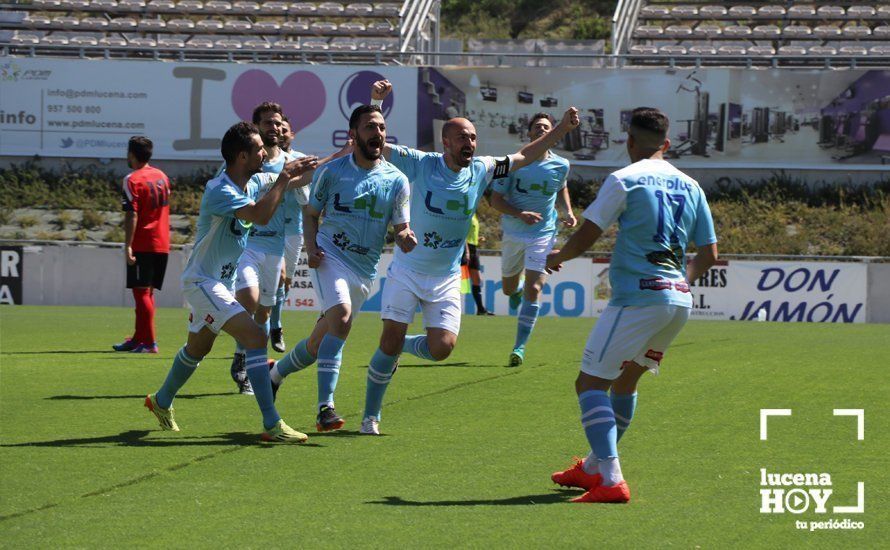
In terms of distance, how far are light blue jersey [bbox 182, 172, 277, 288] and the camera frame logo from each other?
3655mm

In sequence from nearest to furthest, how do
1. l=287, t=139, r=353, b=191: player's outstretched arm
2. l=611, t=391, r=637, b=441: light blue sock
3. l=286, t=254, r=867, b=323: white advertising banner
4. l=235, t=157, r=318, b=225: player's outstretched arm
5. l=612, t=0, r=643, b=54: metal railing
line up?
l=611, t=391, r=637, b=441: light blue sock < l=235, t=157, r=318, b=225: player's outstretched arm < l=287, t=139, r=353, b=191: player's outstretched arm < l=286, t=254, r=867, b=323: white advertising banner < l=612, t=0, r=643, b=54: metal railing

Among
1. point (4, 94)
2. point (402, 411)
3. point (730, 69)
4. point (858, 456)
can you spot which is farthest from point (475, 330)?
point (4, 94)

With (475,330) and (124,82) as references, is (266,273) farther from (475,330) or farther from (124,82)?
(124,82)

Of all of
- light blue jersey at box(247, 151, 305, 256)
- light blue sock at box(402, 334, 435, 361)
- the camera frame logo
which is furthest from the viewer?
light blue jersey at box(247, 151, 305, 256)

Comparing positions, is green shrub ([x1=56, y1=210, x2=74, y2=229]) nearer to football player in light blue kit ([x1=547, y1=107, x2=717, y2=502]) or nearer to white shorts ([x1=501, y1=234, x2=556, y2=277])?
white shorts ([x1=501, y1=234, x2=556, y2=277])

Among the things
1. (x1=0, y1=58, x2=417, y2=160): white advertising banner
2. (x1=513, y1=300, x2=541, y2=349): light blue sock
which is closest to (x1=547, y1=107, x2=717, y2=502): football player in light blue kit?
(x1=513, y1=300, x2=541, y2=349): light blue sock

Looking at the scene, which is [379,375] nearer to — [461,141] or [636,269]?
[461,141]

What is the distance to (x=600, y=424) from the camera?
618cm

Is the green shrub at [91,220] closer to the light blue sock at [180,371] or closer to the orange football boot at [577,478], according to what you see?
the light blue sock at [180,371]

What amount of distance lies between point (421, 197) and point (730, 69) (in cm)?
2279

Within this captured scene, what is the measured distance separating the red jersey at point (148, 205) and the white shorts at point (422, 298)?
587cm

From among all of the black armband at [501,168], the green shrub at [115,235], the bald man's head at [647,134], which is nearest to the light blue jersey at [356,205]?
the black armband at [501,168]

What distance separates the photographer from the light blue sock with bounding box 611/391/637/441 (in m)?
6.69

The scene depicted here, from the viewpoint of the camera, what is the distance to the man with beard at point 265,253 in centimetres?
997
